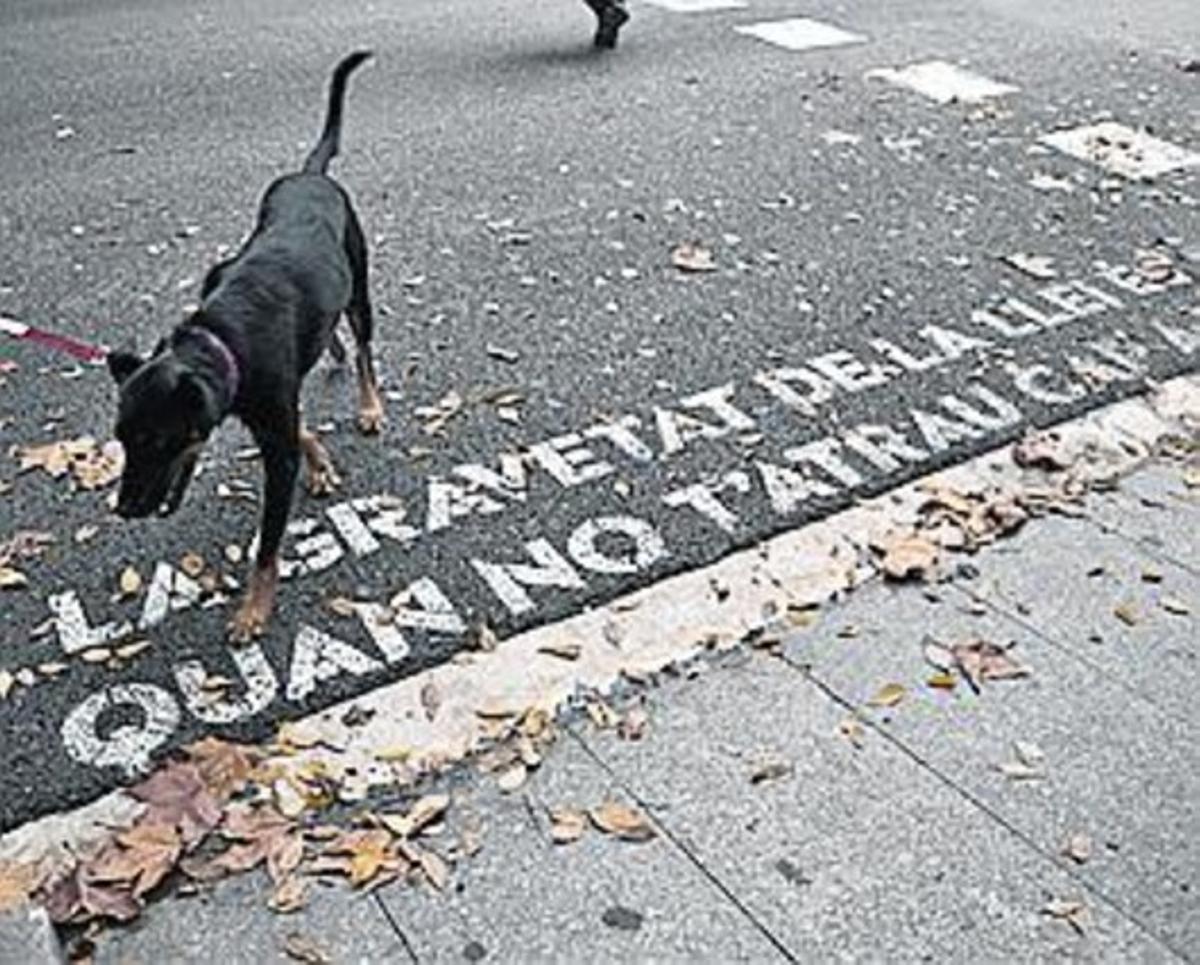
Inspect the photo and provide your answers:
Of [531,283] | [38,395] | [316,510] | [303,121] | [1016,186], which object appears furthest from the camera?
[303,121]

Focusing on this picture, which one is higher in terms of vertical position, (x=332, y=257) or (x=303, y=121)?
(x=332, y=257)

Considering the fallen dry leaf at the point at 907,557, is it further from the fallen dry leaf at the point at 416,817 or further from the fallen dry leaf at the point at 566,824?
the fallen dry leaf at the point at 416,817

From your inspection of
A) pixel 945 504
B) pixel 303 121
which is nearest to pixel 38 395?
pixel 945 504

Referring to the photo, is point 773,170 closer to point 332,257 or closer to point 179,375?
point 332,257

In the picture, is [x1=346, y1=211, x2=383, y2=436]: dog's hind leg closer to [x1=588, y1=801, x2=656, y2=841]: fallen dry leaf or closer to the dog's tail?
the dog's tail

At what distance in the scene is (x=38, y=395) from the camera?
4.61m

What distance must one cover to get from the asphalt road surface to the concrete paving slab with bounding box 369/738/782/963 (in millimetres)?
632

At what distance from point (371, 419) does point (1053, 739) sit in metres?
2.23

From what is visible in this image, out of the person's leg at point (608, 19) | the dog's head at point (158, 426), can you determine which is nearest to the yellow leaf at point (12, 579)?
the dog's head at point (158, 426)

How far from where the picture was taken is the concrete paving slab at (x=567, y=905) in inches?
104

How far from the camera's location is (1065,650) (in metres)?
3.49

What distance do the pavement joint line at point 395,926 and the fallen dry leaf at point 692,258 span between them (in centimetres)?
348

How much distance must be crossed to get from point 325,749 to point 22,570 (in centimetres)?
112

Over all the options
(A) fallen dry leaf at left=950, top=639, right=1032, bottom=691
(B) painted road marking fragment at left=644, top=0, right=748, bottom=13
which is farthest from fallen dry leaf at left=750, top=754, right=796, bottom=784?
(B) painted road marking fragment at left=644, top=0, right=748, bottom=13
